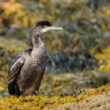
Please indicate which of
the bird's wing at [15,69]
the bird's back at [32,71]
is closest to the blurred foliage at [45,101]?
the bird's back at [32,71]

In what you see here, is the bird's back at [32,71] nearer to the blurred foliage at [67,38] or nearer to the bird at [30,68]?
the bird at [30,68]

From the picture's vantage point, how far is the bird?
81.6ft

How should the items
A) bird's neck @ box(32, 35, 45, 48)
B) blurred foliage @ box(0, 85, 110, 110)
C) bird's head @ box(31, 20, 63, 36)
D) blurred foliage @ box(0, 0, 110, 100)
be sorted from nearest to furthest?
blurred foliage @ box(0, 85, 110, 110) → bird's neck @ box(32, 35, 45, 48) → bird's head @ box(31, 20, 63, 36) → blurred foliage @ box(0, 0, 110, 100)

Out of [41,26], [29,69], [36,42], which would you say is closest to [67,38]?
[41,26]

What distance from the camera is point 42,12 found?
167 meters

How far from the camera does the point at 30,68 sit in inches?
990

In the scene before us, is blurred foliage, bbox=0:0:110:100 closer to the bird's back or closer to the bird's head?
the bird's head

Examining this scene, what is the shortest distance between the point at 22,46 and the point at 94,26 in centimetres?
4139

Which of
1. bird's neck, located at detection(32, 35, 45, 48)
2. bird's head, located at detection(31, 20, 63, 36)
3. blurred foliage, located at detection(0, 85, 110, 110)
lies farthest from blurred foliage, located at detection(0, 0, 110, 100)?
blurred foliage, located at detection(0, 85, 110, 110)

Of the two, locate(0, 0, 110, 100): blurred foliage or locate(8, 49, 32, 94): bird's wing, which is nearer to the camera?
locate(8, 49, 32, 94): bird's wing

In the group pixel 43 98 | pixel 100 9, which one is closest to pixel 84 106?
pixel 43 98

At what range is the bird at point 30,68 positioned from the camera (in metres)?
24.9

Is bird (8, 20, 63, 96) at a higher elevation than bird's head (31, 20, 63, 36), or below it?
below

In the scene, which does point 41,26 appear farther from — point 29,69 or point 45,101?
point 45,101
